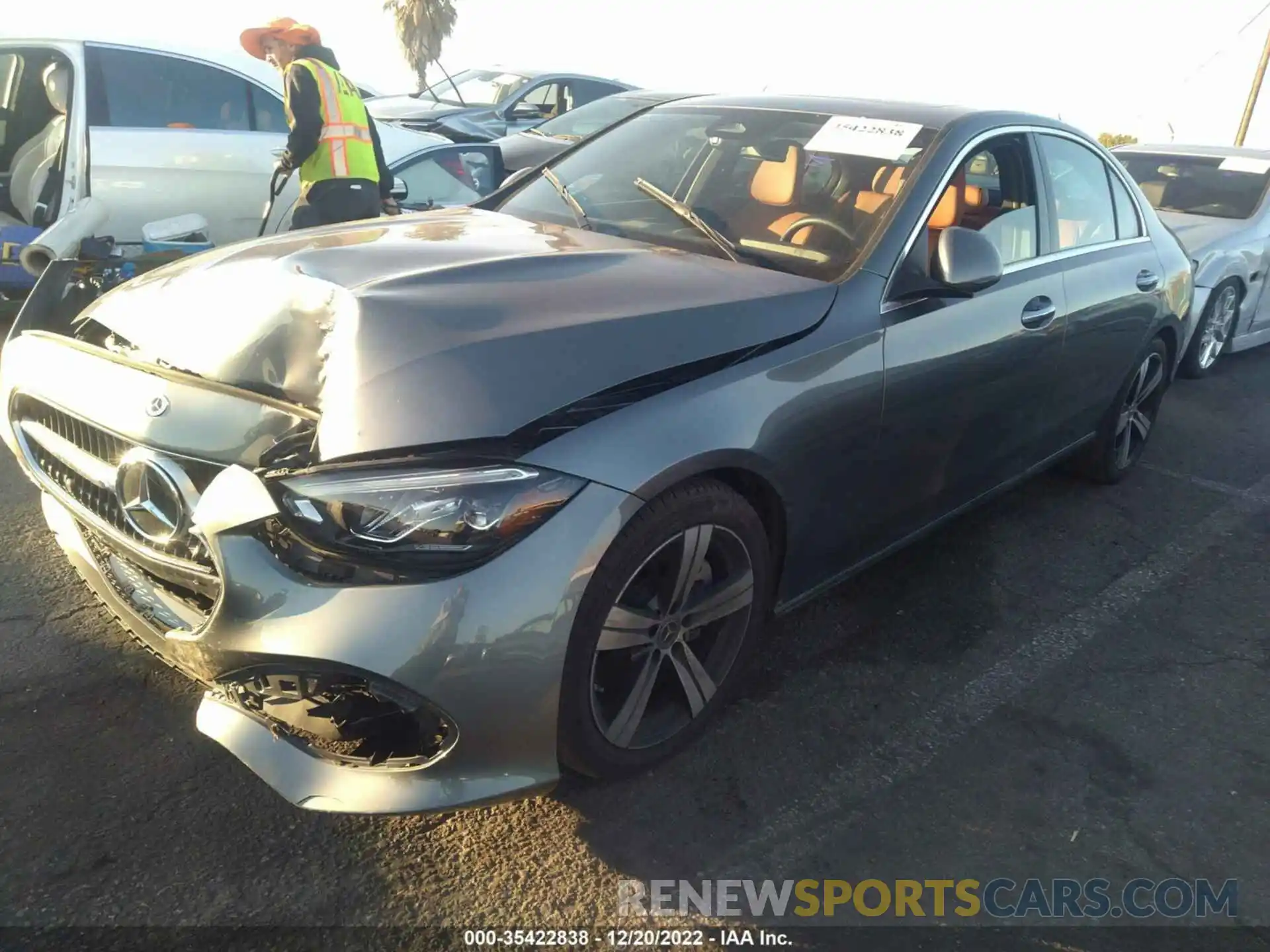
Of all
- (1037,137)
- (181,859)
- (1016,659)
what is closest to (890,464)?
(1016,659)

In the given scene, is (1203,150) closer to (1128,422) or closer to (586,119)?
(1128,422)

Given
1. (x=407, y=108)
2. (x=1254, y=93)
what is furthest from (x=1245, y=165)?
(x=1254, y=93)

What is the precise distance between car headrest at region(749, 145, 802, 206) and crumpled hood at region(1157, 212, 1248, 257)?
179 inches

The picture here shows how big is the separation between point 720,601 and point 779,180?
1.45m

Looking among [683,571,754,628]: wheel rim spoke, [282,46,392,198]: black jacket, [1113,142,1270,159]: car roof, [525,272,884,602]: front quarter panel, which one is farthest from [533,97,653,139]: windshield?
[683,571,754,628]: wheel rim spoke

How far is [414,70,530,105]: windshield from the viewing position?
11.4 metres

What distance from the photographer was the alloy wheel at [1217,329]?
6.75 meters

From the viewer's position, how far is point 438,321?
85.6 inches

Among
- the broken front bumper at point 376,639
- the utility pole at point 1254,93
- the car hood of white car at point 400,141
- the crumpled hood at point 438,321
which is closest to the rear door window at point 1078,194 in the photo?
the crumpled hood at point 438,321

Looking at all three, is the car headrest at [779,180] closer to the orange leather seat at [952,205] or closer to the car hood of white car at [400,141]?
the orange leather seat at [952,205]

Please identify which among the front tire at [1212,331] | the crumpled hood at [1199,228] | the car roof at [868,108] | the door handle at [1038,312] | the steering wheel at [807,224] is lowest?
the front tire at [1212,331]

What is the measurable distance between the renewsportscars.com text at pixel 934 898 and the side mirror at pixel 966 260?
1600 millimetres

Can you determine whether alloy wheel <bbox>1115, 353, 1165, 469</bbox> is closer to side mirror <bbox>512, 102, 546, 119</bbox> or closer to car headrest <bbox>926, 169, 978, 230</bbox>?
car headrest <bbox>926, 169, 978, 230</bbox>

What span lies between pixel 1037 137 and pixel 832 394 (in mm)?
1804
